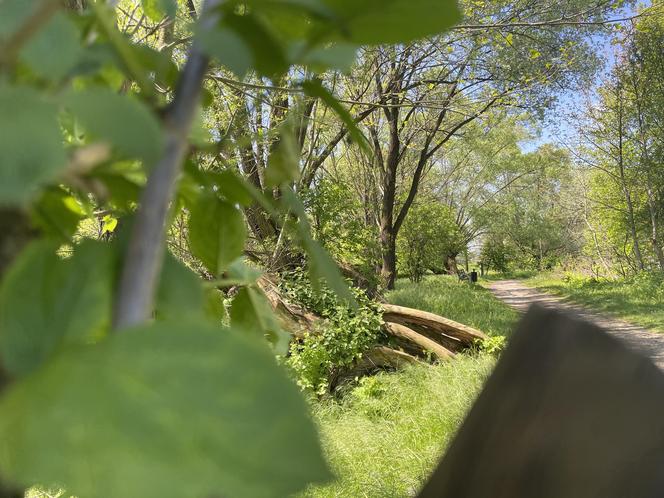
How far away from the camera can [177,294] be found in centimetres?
18

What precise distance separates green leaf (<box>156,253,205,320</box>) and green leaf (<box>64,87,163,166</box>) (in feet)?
0.26

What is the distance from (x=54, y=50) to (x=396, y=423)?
452cm

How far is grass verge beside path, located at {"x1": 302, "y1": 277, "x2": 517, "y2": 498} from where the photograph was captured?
10.2 ft

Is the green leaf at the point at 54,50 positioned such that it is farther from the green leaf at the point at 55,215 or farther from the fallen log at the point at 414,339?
the fallen log at the point at 414,339

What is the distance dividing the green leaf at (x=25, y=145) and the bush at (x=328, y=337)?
498 centimetres

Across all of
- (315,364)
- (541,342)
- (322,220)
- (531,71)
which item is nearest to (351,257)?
(322,220)

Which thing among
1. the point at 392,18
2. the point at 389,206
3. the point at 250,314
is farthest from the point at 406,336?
the point at 392,18

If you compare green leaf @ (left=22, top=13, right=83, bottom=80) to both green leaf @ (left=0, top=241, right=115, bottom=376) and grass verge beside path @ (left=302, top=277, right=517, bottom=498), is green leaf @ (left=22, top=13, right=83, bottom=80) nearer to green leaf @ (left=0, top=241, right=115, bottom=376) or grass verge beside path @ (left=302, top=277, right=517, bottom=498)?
green leaf @ (left=0, top=241, right=115, bottom=376)

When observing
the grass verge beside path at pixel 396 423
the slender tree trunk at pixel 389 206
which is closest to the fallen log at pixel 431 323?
the grass verge beside path at pixel 396 423

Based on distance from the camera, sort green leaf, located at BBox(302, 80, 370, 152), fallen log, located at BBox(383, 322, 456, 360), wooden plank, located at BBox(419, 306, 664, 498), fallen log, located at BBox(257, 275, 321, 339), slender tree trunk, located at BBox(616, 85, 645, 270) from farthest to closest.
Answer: slender tree trunk, located at BBox(616, 85, 645, 270) → fallen log, located at BBox(383, 322, 456, 360) → fallen log, located at BBox(257, 275, 321, 339) → wooden plank, located at BBox(419, 306, 664, 498) → green leaf, located at BBox(302, 80, 370, 152)

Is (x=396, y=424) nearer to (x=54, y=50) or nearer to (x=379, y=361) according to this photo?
(x=379, y=361)

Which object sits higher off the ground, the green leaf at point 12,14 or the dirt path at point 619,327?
the green leaf at point 12,14

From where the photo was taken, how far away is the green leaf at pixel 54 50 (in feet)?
0.40

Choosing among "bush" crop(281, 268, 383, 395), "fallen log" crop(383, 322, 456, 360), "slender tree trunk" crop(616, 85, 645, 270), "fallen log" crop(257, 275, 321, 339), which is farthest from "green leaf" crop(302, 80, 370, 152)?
"slender tree trunk" crop(616, 85, 645, 270)
